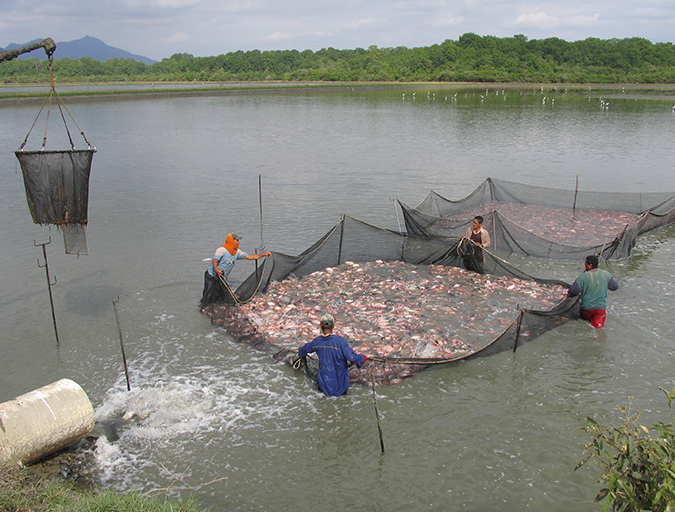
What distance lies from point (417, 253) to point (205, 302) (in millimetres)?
5597

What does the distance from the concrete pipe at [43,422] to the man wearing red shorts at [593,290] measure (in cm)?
871

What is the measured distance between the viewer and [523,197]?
1844cm

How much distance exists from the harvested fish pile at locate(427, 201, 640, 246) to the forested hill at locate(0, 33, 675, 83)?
10158 cm

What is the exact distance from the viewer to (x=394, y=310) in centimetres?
1046

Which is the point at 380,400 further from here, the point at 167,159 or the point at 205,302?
the point at 167,159

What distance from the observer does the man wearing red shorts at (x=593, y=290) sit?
9375 millimetres

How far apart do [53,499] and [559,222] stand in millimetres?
16034

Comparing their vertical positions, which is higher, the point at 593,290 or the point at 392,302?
the point at 593,290

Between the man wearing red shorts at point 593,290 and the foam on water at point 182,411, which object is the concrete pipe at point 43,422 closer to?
the foam on water at point 182,411

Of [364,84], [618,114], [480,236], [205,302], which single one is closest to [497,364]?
[480,236]

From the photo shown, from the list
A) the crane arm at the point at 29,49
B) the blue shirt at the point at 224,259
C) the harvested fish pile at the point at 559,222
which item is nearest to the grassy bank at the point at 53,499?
the blue shirt at the point at 224,259

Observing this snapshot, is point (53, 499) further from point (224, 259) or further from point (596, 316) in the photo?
point (596, 316)

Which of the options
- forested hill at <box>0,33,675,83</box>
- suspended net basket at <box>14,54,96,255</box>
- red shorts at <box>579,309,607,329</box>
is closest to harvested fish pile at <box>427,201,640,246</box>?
red shorts at <box>579,309,607,329</box>

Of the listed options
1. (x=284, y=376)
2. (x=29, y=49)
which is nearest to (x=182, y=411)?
(x=284, y=376)
